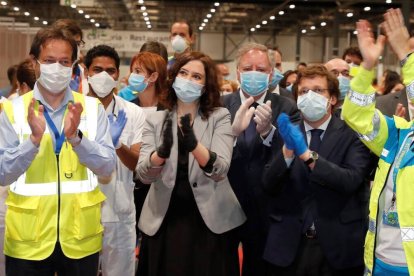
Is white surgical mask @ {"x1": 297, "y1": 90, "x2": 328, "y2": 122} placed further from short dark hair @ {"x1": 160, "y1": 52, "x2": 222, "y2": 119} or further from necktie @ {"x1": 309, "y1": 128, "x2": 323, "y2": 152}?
short dark hair @ {"x1": 160, "y1": 52, "x2": 222, "y2": 119}

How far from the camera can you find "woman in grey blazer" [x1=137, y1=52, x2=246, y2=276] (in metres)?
3.01

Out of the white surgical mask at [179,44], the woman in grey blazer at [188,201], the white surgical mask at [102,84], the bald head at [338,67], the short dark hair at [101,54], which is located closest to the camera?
the woman in grey blazer at [188,201]

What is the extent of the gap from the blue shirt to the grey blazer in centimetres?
35

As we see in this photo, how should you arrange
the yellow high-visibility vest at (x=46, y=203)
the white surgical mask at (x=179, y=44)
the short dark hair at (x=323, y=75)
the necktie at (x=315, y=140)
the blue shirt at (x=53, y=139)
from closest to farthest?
the blue shirt at (x=53, y=139)
the yellow high-visibility vest at (x=46, y=203)
the necktie at (x=315, y=140)
the short dark hair at (x=323, y=75)
the white surgical mask at (x=179, y=44)

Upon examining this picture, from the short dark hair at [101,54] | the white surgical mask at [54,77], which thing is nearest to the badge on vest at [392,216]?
the white surgical mask at [54,77]

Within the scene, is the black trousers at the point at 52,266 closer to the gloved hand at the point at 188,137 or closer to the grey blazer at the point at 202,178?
the grey blazer at the point at 202,178

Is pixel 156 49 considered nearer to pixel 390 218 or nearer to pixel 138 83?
pixel 138 83

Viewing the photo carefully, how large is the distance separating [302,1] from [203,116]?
17022 mm

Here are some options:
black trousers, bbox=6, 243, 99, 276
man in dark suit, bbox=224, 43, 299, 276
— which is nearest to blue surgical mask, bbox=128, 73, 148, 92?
man in dark suit, bbox=224, 43, 299, 276

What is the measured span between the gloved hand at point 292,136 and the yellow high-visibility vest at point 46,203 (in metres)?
1.00

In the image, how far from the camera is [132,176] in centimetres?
362

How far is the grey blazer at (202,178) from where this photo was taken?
301 centimetres

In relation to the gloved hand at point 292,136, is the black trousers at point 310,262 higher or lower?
lower

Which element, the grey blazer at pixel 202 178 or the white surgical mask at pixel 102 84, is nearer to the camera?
the grey blazer at pixel 202 178
